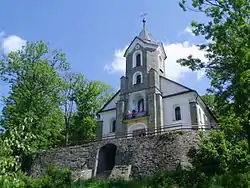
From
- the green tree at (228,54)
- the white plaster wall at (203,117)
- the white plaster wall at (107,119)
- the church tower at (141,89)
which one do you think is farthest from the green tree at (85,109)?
the green tree at (228,54)

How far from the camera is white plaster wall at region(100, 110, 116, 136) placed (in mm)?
31905

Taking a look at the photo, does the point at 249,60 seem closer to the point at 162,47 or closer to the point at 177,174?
the point at 177,174

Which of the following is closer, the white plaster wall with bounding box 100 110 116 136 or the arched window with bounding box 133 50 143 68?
the white plaster wall with bounding box 100 110 116 136

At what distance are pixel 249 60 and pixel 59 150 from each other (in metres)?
18.3

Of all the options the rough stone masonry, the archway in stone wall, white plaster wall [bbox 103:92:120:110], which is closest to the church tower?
white plaster wall [bbox 103:92:120:110]

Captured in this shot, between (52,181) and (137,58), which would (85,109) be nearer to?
(137,58)

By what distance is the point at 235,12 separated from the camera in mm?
14500

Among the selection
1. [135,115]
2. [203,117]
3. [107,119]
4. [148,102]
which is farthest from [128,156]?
[203,117]

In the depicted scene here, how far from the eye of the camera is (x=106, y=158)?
23953mm

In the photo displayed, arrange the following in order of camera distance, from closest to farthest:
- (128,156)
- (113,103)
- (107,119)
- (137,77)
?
(128,156)
(137,77)
(107,119)
(113,103)

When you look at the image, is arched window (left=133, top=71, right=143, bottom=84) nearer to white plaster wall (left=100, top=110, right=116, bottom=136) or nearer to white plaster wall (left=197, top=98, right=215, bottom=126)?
white plaster wall (left=100, top=110, right=116, bottom=136)

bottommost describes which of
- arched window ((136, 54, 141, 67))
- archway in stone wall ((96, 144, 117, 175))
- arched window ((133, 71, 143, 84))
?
archway in stone wall ((96, 144, 117, 175))

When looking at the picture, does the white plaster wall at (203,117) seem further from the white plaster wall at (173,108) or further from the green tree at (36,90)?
the green tree at (36,90)

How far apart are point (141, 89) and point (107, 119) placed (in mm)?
5699
